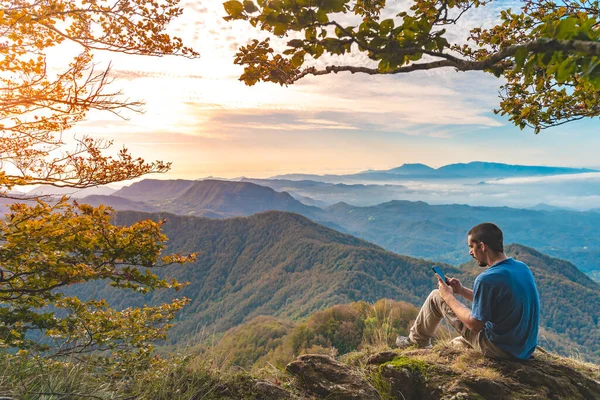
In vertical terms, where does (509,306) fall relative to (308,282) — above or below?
above

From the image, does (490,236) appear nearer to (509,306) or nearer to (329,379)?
(509,306)

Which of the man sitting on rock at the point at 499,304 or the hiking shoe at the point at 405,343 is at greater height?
the man sitting on rock at the point at 499,304

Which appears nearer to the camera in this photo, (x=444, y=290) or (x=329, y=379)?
(x=329, y=379)

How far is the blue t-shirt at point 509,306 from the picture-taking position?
3.73 metres

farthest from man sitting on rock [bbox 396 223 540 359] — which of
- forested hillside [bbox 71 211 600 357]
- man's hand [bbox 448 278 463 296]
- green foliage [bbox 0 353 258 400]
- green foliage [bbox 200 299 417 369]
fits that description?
forested hillside [bbox 71 211 600 357]

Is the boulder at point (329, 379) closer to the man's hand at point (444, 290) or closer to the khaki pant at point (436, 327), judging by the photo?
the man's hand at point (444, 290)

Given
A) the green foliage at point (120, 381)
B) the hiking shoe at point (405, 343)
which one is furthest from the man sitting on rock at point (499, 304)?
the green foliage at point (120, 381)

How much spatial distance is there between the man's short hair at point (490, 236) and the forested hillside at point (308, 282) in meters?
108

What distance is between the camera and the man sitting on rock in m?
3.74

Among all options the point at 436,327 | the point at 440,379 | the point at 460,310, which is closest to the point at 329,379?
the point at 440,379

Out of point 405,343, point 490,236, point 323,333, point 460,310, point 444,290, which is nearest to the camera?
point 490,236

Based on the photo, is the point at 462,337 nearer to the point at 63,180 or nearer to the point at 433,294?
the point at 433,294

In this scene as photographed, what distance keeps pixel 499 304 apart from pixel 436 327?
52.1 inches

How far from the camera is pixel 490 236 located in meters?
4.02
